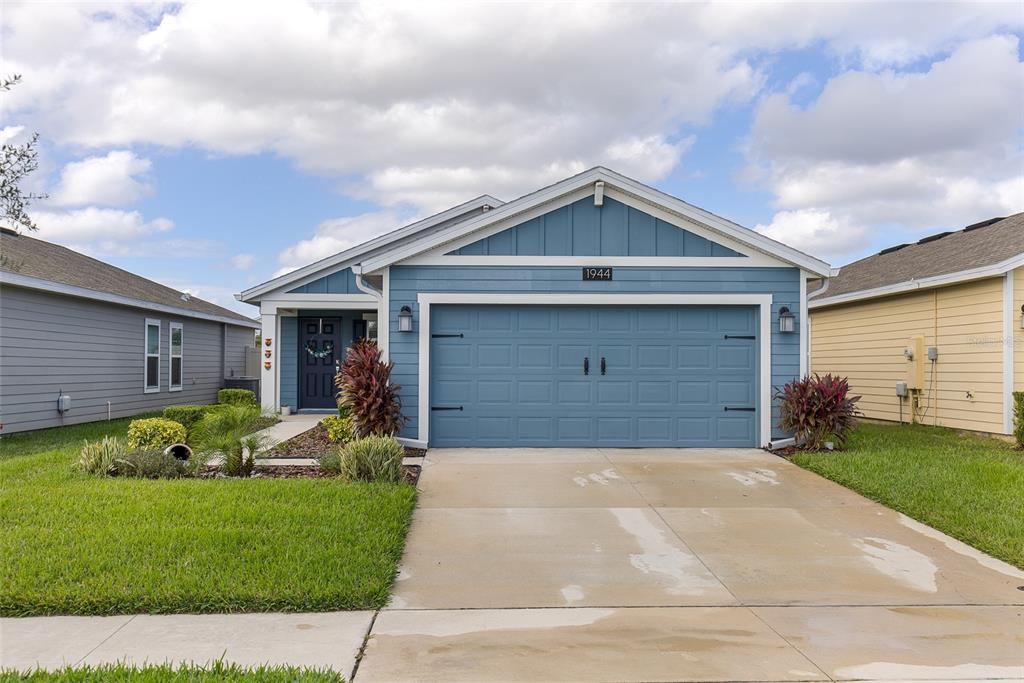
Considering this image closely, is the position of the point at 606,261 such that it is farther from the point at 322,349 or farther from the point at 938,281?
the point at 322,349

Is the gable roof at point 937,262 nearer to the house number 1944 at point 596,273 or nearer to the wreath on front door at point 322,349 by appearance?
the house number 1944 at point 596,273

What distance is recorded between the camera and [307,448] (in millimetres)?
9914

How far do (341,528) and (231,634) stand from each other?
1.70 m

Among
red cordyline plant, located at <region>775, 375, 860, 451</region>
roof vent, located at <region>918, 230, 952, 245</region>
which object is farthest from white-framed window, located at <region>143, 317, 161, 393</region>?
roof vent, located at <region>918, 230, 952, 245</region>

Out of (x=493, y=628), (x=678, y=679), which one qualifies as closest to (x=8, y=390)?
(x=493, y=628)

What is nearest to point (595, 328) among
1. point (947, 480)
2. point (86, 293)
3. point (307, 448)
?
point (307, 448)

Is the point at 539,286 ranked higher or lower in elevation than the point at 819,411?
higher

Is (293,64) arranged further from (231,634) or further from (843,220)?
(843,220)

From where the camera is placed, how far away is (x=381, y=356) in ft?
32.9

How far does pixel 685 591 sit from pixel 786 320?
21.3 feet

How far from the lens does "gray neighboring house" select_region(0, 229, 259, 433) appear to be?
11.4m

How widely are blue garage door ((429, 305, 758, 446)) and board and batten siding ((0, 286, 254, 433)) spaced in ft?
23.0

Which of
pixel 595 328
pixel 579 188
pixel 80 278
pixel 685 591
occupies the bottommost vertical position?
pixel 685 591

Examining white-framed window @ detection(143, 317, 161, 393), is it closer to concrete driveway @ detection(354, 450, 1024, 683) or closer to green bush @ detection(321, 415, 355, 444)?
green bush @ detection(321, 415, 355, 444)
